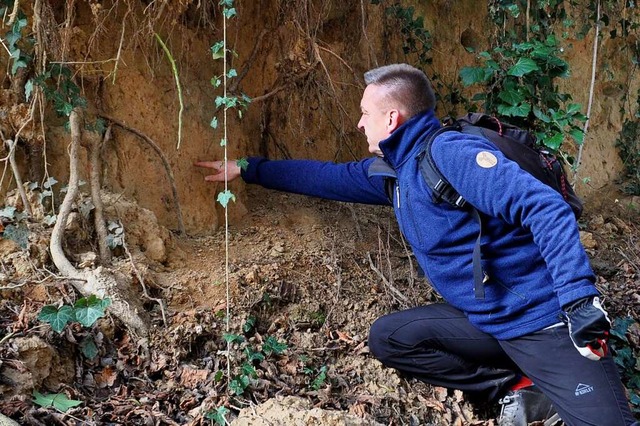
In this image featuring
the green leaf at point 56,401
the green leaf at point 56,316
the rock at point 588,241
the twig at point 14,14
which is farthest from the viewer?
the rock at point 588,241

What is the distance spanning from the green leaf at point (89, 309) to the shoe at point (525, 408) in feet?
6.68

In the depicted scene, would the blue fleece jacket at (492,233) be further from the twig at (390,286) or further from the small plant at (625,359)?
the small plant at (625,359)

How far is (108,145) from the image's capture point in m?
3.53

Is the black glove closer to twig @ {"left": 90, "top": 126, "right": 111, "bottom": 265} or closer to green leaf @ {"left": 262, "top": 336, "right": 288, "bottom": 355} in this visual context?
green leaf @ {"left": 262, "top": 336, "right": 288, "bottom": 355}

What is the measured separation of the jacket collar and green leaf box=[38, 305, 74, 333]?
1.63 meters

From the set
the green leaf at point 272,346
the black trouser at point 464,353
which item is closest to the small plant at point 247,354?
the green leaf at point 272,346

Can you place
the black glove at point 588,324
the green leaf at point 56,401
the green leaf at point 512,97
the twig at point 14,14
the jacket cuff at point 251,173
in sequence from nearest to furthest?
1. the black glove at point 588,324
2. the green leaf at point 56,401
3. the twig at point 14,14
4. the jacket cuff at point 251,173
5. the green leaf at point 512,97

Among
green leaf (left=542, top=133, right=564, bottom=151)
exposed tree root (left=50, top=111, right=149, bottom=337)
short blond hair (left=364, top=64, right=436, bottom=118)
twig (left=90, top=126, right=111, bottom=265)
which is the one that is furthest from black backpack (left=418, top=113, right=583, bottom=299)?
twig (left=90, top=126, right=111, bottom=265)

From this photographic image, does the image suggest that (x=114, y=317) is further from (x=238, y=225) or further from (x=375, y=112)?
(x=375, y=112)

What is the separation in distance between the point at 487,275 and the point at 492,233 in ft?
0.65

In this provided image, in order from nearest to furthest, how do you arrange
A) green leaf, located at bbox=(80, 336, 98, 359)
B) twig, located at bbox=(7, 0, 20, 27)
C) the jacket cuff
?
green leaf, located at bbox=(80, 336, 98, 359) < twig, located at bbox=(7, 0, 20, 27) < the jacket cuff

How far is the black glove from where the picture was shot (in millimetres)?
2426

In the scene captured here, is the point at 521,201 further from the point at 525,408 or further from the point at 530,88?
the point at 530,88

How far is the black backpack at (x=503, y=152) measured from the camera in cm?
289
